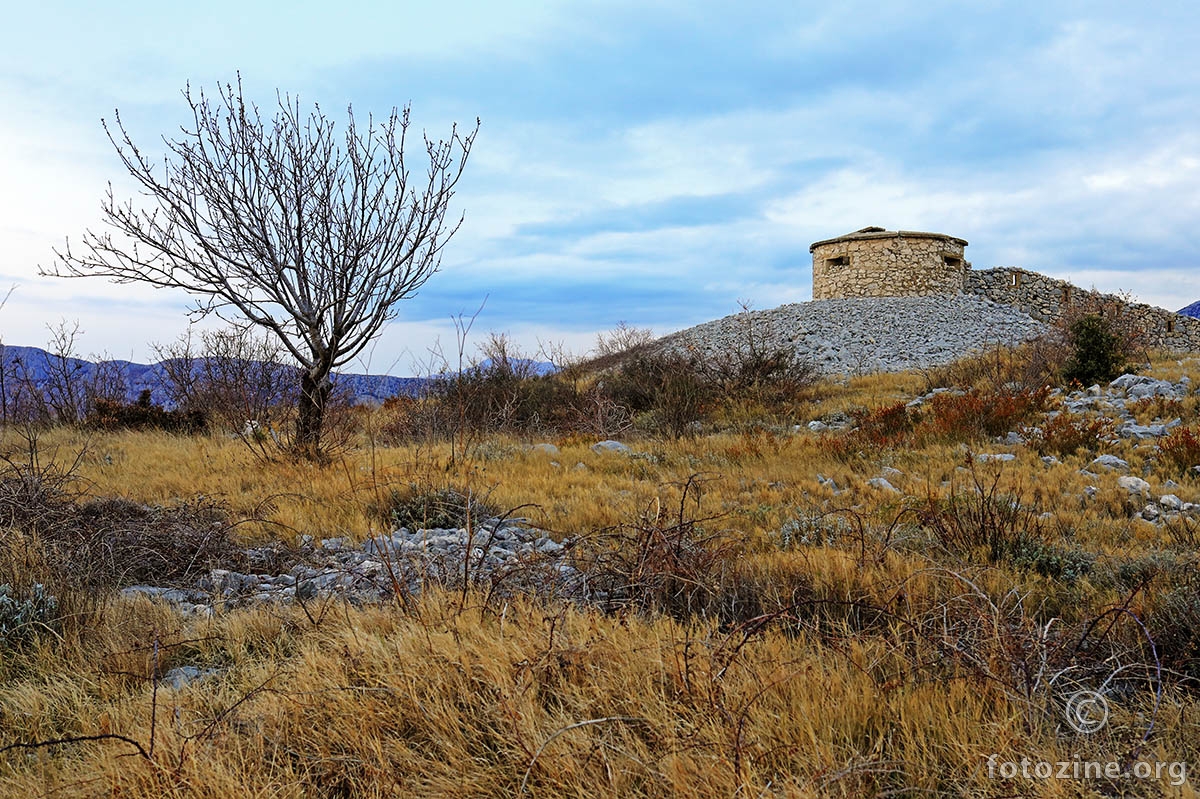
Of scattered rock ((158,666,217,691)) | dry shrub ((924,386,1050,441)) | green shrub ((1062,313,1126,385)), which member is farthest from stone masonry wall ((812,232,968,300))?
scattered rock ((158,666,217,691))

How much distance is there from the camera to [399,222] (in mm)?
7848

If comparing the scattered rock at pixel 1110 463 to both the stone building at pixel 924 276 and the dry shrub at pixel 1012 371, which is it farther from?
the stone building at pixel 924 276

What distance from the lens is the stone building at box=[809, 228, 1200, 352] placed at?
26328 millimetres

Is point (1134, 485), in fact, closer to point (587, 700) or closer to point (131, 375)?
point (587, 700)

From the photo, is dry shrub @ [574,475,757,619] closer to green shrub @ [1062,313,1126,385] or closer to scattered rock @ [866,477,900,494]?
scattered rock @ [866,477,900,494]

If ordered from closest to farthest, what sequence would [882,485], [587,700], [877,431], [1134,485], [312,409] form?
1. [587,700]
2. [1134,485]
3. [882,485]
4. [312,409]
5. [877,431]

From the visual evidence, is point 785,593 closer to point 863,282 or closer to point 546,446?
point 546,446

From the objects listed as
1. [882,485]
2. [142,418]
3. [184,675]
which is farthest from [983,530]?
[142,418]

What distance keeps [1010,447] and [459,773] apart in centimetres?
712

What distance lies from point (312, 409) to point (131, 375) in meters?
12.0

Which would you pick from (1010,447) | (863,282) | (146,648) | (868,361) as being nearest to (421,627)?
(146,648)

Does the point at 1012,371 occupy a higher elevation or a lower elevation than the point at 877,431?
higher

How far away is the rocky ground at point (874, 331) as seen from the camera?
1722 centimetres

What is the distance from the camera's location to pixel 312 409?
782cm
